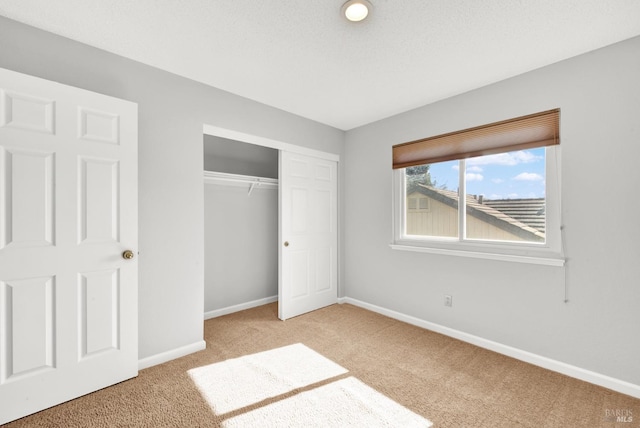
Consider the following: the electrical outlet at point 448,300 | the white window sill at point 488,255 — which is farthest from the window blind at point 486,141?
the electrical outlet at point 448,300

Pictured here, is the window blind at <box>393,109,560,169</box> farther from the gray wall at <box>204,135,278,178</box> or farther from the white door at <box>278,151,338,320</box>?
the gray wall at <box>204,135,278,178</box>

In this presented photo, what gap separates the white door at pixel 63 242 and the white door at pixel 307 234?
1.55m

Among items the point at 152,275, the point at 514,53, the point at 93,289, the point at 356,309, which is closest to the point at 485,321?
the point at 356,309

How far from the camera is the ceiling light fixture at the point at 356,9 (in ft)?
5.15

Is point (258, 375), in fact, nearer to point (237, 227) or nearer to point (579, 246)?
point (237, 227)

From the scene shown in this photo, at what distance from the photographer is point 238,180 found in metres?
3.48

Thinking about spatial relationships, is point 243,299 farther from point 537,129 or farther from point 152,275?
point 537,129

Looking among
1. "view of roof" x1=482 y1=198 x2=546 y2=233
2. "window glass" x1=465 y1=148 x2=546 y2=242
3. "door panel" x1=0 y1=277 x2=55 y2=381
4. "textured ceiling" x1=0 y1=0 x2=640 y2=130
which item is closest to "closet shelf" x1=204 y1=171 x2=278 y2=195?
"textured ceiling" x1=0 y1=0 x2=640 y2=130

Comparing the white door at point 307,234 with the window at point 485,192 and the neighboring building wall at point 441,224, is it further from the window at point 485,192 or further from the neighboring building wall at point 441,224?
the neighboring building wall at point 441,224

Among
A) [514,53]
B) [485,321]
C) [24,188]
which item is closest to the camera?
[24,188]

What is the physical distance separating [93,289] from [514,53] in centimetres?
347

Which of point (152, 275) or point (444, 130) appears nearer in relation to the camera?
point (152, 275)

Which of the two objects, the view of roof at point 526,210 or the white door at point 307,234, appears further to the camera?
the white door at point 307,234

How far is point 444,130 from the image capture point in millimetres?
2883
